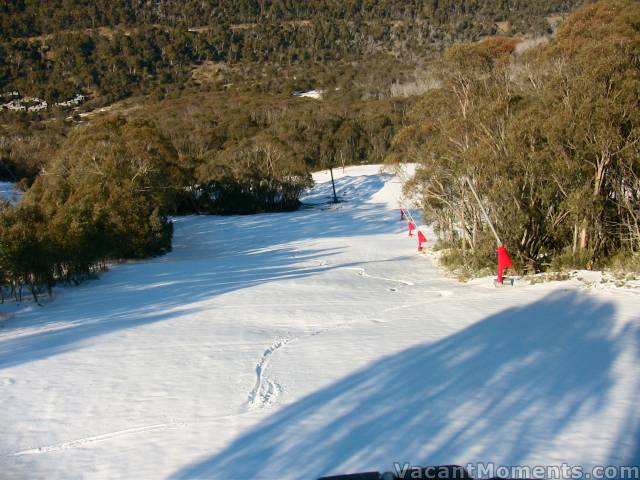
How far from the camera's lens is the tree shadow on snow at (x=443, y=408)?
5293 millimetres

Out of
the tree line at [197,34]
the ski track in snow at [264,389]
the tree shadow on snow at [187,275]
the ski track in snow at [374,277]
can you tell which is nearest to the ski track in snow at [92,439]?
the ski track in snow at [264,389]

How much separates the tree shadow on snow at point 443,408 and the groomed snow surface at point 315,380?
0.08ft

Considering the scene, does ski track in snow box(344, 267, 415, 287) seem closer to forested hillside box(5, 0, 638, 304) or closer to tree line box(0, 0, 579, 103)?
forested hillside box(5, 0, 638, 304)

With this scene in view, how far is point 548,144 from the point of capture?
13.4m

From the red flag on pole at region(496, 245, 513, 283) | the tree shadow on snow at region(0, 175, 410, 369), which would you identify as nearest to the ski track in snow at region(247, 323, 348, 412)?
the tree shadow on snow at region(0, 175, 410, 369)

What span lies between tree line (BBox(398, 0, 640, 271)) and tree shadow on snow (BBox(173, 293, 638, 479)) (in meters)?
5.19

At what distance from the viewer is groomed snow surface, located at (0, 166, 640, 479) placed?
544cm

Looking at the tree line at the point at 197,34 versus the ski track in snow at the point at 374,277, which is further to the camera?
the tree line at the point at 197,34

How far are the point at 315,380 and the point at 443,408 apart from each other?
1766mm

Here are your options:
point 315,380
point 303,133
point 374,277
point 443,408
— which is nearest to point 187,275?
point 374,277

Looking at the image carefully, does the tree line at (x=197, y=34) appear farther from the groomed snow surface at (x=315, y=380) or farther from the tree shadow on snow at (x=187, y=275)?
the groomed snow surface at (x=315, y=380)

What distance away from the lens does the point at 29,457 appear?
5637 mm

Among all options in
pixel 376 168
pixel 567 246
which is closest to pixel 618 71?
pixel 567 246

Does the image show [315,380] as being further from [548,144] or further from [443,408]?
[548,144]
